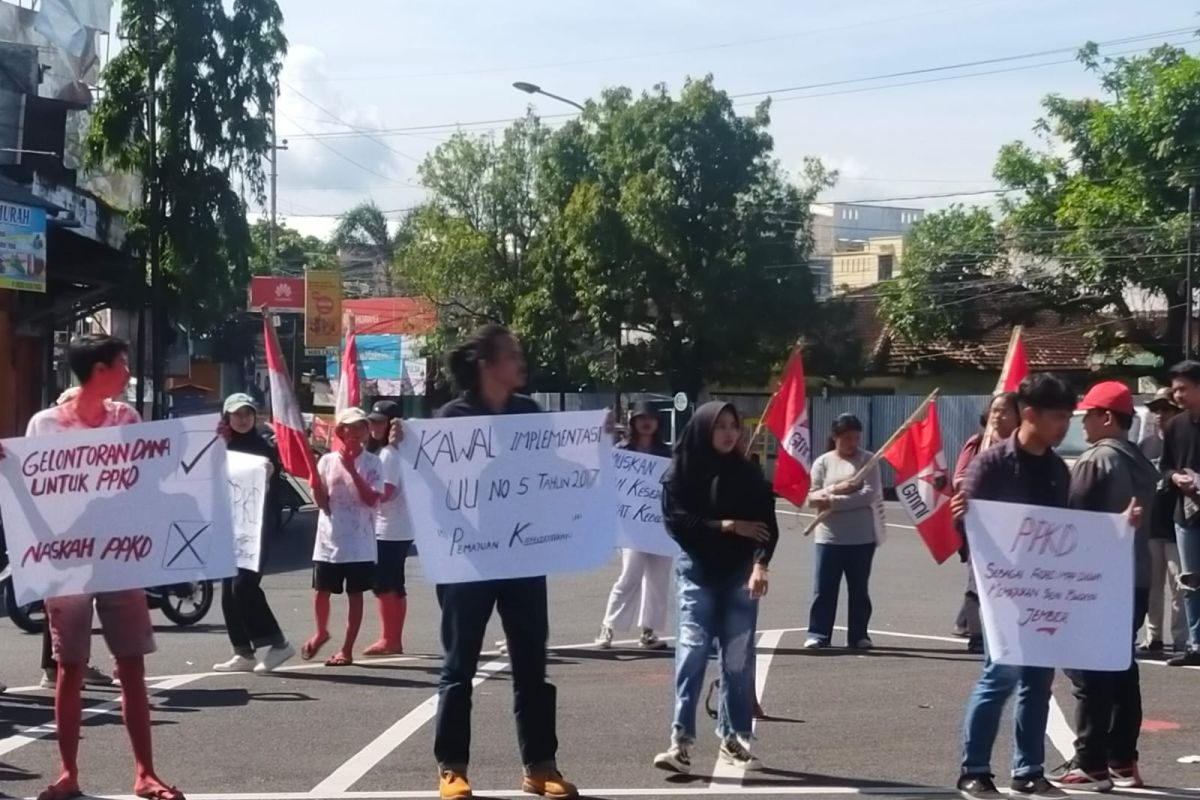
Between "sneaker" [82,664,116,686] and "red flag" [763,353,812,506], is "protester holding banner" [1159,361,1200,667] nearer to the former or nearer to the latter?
"red flag" [763,353,812,506]

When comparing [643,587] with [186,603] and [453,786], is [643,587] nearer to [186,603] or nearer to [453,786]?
[186,603]

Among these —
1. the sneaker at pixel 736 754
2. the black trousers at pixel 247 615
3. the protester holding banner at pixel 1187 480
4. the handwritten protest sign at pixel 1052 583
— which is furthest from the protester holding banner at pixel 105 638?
the protester holding banner at pixel 1187 480

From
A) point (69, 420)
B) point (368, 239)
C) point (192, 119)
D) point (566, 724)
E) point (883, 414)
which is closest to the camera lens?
point (69, 420)

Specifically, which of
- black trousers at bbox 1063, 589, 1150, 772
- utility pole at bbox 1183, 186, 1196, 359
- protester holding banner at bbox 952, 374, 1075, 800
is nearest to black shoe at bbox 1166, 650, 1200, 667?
black trousers at bbox 1063, 589, 1150, 772

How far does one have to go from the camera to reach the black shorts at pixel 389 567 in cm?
1176

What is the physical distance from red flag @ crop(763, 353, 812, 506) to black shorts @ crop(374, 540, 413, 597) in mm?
3267

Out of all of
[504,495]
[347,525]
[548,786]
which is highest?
[504,495]

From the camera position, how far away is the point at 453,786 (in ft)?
22.4

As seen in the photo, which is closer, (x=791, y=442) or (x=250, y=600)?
(x=250, y=600)

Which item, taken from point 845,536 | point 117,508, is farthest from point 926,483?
point 117,508

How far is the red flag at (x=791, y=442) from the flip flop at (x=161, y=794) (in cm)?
743

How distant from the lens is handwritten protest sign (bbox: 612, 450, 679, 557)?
468 inches

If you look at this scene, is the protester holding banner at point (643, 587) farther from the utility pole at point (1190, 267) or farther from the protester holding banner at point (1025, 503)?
the utility pole at point (1190, 267)

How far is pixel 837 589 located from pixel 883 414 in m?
31.2
